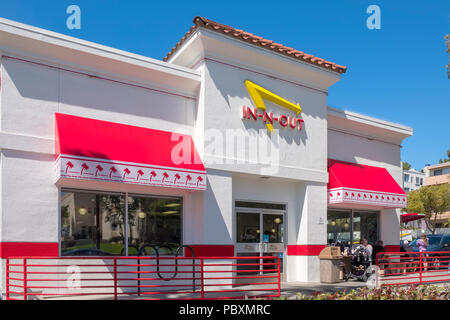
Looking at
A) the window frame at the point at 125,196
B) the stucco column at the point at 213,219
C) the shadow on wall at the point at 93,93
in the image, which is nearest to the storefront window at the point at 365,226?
the stucco column at the point at 213,219

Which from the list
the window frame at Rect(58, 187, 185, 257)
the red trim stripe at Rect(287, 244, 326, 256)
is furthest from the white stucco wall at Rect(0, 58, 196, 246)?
the red trim stripe at Rect(287, 244, 326, 256)

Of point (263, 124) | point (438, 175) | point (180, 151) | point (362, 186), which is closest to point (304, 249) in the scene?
point (362, 186)

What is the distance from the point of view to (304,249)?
13992 millimetres

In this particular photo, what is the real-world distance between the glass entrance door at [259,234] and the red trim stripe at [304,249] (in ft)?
1.13

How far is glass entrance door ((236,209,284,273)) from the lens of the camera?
13.3 meters

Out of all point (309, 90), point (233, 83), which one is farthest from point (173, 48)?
point (309, 90)

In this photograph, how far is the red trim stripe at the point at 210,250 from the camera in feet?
38.8

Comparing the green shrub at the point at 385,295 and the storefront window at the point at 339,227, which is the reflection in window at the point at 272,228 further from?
the green shrub at the point at 385,295

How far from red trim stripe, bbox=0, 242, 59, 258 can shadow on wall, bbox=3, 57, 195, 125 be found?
11.1 ft

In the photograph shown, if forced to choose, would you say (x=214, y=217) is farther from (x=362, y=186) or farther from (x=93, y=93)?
(x=362, y=186)

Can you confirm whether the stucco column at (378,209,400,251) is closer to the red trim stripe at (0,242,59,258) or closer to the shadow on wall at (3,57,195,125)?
the shadow on wall at (3,57,195,125)

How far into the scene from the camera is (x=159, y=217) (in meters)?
12.0

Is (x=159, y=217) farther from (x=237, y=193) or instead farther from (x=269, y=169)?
(x=269, y=169)

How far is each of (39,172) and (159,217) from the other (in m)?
3.36
